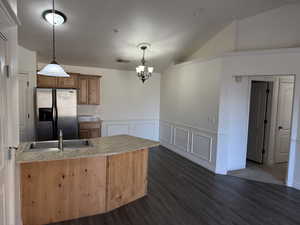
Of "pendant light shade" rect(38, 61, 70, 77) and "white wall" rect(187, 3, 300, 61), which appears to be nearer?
"pendant light shade" rect(38, 61, 70, 77)

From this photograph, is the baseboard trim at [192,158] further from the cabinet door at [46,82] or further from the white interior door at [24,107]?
the white interior door at [24,107]

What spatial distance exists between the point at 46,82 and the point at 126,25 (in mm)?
2686

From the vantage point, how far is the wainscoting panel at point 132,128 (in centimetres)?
622

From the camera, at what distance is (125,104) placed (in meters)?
6.45

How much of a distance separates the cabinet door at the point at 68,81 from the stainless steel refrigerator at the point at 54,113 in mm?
424

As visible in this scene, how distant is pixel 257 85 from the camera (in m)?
5.13

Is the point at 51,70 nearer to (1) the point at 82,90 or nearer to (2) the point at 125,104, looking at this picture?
(1) the point at 82,90

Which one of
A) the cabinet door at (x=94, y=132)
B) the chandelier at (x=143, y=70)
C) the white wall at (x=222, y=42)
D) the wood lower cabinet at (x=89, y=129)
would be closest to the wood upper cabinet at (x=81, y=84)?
the wood lower cabinet at (x=89, y=129)

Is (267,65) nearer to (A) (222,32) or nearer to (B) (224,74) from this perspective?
(B) (224,74)

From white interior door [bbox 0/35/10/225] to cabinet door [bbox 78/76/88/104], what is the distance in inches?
149

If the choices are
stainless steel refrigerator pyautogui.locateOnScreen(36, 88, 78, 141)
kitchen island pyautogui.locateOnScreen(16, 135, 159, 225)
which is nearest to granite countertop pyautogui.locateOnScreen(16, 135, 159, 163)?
kitchen island pyautogui.locateOnScreen(16, 135, 159, 225)

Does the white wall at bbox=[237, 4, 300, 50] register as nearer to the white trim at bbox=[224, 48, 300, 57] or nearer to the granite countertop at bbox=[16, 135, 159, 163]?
the white trim at bbox=[224, 48, 300, 57]

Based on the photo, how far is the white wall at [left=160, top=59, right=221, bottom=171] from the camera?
169 inches

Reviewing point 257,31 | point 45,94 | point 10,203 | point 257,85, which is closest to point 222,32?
point 257,31
